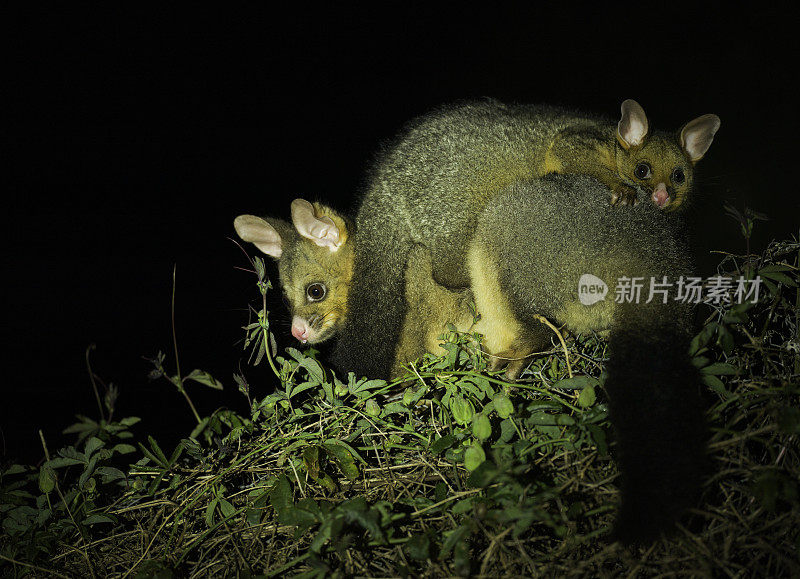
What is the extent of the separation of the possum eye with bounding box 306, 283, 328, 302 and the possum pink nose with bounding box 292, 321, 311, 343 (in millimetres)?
125

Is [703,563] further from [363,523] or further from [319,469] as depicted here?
[319,469]

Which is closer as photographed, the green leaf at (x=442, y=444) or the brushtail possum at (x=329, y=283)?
the green leaf at (x=442, y=444)

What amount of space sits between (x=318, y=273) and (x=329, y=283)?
0.07 meters

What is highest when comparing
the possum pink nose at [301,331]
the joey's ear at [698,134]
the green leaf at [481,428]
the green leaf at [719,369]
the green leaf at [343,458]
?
the joey's ear at [698,134]

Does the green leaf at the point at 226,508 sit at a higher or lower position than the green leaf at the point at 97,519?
higher

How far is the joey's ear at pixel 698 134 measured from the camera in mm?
1797

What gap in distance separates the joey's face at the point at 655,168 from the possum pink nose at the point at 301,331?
1391 millimetres

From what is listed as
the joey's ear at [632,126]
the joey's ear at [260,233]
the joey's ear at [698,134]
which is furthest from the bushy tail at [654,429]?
the joey's ear at [260,233]

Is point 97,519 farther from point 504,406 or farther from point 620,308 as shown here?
point 620,308

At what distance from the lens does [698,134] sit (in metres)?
1.84

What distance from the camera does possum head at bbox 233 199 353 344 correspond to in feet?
7.26

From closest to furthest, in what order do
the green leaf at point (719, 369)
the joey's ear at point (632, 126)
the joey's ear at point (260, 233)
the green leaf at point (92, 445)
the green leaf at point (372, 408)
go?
the green leaf at point (719, 369), the green leaf at point (372, 408), the green leaf at point (92, 445), the joey's ear at point (632, 126), the joey's ear at point (260, 233)

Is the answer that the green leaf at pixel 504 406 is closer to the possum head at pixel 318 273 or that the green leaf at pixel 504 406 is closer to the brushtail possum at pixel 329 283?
the brushtail possum at pixel 329 283

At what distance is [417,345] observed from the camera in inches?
86.4
